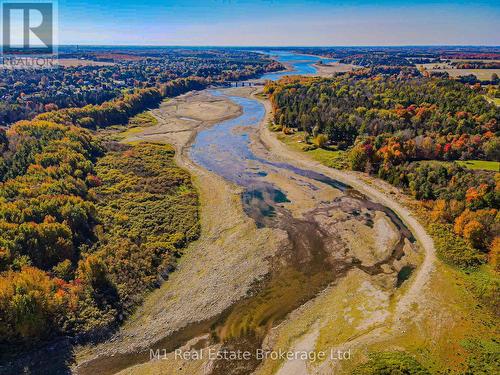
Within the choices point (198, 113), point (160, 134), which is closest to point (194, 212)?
point (160, 134)

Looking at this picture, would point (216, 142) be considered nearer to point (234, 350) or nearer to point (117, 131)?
point (117, 131)

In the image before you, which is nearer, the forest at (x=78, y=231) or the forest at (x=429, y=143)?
the forest at (x=78, y=231)

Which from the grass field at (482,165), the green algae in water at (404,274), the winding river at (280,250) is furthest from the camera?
the grass field at (482,165)

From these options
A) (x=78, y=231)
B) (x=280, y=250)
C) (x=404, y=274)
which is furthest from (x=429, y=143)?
(x=78, y=231)

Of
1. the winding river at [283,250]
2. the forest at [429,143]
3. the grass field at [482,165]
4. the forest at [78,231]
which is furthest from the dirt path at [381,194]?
the forest at [78,231]

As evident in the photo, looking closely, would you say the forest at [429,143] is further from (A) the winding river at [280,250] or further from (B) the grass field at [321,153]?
(A) the winding river at [280,250]

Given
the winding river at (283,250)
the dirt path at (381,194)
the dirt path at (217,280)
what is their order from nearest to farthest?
the dirt path at (217,280), the winding river at (283,250), the dirt path at (381,194)

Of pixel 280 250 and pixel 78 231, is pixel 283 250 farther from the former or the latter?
pixel 78 231

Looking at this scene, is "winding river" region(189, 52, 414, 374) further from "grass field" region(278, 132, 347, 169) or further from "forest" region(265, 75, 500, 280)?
"forest" region(265, 75, 500, 280)
